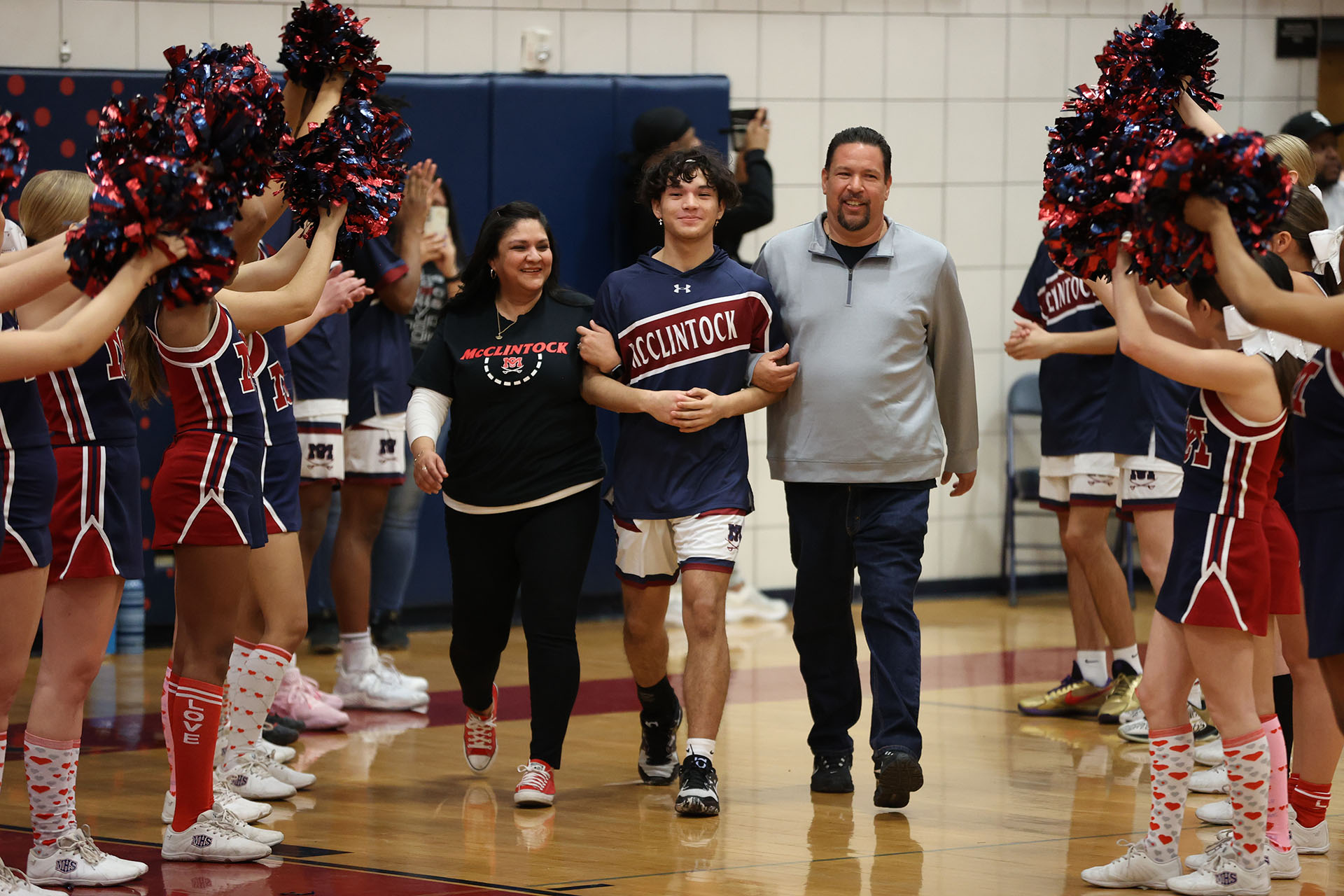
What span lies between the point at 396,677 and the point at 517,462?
1.77 metres

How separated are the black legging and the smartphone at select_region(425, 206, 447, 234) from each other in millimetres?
2567

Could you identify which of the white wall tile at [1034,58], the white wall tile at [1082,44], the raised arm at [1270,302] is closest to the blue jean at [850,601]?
the raised arm at [1270,302]

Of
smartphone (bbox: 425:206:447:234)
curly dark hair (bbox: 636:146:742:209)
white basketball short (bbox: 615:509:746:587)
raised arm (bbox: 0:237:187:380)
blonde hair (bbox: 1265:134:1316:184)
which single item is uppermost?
blonde hair (bbox: 1265:134:1316:184)

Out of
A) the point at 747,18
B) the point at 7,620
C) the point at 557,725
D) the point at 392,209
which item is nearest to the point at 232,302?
the point at 392,209

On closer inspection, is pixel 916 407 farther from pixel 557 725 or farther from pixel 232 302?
pixel 232 302

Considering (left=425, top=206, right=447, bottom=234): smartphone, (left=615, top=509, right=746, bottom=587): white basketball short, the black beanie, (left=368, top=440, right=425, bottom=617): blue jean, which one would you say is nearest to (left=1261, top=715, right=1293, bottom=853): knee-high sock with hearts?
(left=615, top=509, right=746, bottom=587): white basketball short

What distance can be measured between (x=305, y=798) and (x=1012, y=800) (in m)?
2.00

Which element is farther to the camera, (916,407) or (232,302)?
(916,407)

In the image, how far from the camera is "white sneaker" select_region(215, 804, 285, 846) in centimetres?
415

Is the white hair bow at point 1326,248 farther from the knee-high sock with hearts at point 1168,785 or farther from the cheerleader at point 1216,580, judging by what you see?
the knee-high sock with hearts at point 1168,785

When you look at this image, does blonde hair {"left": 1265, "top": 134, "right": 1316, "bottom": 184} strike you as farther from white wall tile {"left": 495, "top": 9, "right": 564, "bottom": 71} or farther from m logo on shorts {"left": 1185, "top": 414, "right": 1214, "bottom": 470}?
white wall tile {"left": 495, "top": 9, "right": 564, "bottom": 71}

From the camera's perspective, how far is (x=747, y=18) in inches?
330

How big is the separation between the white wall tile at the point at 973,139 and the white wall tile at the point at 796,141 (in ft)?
2.43

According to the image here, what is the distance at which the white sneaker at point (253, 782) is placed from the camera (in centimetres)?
473
